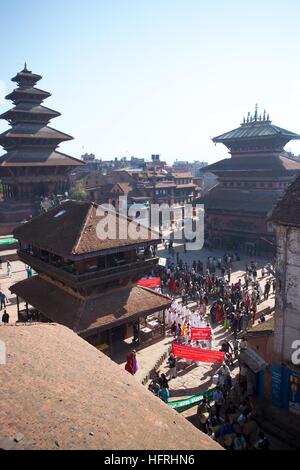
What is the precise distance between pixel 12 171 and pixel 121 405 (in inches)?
1522

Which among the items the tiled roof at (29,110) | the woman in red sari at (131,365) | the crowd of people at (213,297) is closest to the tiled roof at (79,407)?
the woman in red sari at (131,365)

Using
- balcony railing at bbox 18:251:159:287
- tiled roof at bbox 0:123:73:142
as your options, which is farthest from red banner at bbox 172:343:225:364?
tiled roof at bbox 0:123:73:142

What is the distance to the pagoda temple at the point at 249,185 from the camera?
37156 millimetres

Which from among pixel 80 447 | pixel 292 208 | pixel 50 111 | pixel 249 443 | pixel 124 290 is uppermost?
pixel 50 111

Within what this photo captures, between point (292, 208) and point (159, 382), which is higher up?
point (292, 208)

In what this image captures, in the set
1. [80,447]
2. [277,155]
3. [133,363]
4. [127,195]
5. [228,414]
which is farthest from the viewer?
[127,195]

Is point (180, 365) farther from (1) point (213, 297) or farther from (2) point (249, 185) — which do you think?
(2) point (249, 185)

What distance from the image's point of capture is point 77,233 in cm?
1647

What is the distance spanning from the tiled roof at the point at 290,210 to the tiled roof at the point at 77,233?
21.1 feet

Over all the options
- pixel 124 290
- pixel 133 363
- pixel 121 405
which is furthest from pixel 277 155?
pixel 121 405

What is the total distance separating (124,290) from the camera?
1797cm

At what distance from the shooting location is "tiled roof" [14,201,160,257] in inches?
629

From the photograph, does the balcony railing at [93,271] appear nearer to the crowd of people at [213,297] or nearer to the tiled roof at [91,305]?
the tiled roof at [91,305]
